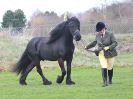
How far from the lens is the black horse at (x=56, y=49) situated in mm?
14523

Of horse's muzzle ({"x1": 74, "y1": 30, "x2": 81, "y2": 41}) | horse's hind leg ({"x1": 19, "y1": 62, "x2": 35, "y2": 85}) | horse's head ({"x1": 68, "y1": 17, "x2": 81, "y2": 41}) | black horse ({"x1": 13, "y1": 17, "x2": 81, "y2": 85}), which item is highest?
A: horse's head ({"x1": 68, "y1": 17, "x2": 81, "y2": 41})

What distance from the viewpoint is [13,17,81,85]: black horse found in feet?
47.6

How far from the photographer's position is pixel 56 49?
14797mm

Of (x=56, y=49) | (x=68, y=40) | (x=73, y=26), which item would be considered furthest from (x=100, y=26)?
(x=56, y=49)

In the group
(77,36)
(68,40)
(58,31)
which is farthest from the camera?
(58,31)

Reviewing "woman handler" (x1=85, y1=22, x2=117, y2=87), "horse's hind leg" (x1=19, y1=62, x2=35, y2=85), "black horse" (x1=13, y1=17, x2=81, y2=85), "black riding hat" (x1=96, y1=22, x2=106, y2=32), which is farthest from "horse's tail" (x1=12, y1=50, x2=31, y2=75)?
"black riding hat" (x1=96, y1=22, x2=106, y2=32)

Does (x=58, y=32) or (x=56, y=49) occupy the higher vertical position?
(x=58, y=32)

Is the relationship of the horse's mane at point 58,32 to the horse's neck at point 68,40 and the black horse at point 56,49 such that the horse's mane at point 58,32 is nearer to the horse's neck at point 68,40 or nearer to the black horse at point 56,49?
the black horse at point 56,49

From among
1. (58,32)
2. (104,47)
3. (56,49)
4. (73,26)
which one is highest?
(73,26)

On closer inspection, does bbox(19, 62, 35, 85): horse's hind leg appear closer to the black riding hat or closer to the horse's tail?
the horse's tail

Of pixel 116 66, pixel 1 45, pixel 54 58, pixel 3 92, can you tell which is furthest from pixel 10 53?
pixel 3 92

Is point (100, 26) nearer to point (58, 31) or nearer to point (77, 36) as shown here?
point (77, 36)

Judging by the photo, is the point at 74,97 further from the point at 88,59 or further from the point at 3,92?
the point at 88,59

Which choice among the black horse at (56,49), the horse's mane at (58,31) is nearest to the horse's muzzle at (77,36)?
the black horse at (56,49)
